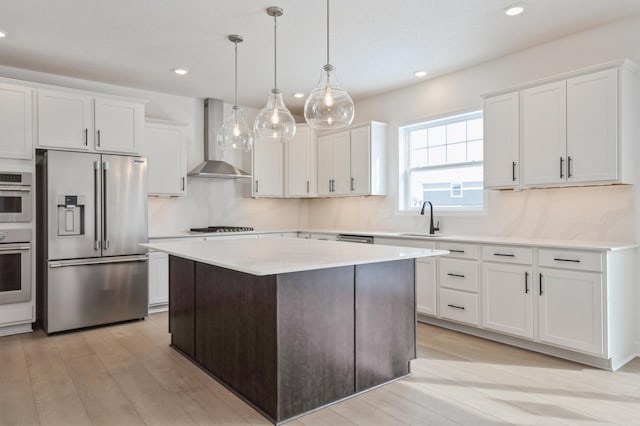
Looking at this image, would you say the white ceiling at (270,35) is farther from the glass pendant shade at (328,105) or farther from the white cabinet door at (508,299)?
the white cabinet door at (508,299)

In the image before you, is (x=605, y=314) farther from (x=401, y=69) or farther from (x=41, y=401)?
(x=41, y=401)

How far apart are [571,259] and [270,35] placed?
3.01m

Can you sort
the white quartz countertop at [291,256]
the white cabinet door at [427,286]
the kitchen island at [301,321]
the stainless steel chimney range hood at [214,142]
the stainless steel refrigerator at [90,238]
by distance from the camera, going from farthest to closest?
the stainless steel chimney range hood at [214,142], the white cabinet door at [427,286], the stainless steel refrigerator at [90,238], the kitchen island at [301,321], the white quartz countertop at [291,256]

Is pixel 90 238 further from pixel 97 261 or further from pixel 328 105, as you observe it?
pixel 328 105

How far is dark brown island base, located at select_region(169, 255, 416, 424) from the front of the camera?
2.32m

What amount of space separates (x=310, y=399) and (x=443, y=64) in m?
3.48

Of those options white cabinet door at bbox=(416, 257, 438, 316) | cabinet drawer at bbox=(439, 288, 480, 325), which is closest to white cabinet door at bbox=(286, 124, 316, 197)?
white cabinet door at bbox=(416, 257, 438, 316)

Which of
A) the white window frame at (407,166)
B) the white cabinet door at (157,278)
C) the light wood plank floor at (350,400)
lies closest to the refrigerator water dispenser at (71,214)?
the white cabinet door at (157,278)

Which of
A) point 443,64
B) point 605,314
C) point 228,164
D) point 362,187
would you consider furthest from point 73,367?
point 443,64

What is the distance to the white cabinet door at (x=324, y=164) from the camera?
5.78 m

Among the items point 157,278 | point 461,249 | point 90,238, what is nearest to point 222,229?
point 157,278

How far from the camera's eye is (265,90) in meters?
5.25

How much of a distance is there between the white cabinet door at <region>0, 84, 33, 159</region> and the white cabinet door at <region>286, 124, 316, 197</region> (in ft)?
10.1

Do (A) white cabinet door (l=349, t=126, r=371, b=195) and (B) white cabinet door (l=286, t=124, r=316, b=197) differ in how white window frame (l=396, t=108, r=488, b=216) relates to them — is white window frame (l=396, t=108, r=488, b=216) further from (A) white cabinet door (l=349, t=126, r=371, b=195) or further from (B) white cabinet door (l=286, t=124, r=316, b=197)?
(B) white cabinet door (l=286, t=124, r=316, b=197)
